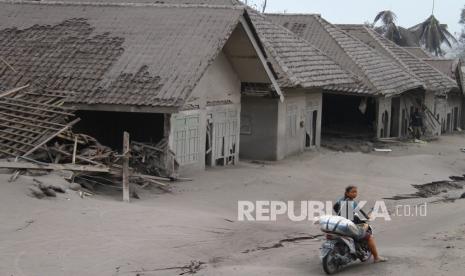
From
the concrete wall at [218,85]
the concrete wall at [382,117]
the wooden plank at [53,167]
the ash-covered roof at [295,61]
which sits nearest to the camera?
the wooden plank at [53,167]

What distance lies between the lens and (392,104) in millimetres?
36719

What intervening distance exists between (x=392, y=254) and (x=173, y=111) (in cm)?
794

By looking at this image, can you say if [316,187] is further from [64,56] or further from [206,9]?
[64,56]

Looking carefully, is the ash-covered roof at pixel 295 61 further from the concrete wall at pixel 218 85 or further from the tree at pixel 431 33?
the tree at pixel 431 33

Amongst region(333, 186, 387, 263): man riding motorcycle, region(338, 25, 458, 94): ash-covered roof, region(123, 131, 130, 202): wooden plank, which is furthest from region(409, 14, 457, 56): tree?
region(333, 186, 387, 263): man riding motorcycle

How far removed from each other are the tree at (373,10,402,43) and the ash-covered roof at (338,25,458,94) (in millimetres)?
26931

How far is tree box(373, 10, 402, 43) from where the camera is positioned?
6875 centimetres

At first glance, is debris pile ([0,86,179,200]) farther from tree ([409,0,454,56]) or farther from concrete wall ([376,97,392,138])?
tree ([409,0,454,56])

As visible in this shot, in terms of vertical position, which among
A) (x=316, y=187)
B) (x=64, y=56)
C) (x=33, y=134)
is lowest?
(x=316, y=187)

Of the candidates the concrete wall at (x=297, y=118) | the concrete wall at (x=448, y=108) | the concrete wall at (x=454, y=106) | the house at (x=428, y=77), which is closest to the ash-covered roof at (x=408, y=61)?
the house at (x=428, y=77)

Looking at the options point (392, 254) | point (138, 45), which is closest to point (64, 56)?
point (138, 45)

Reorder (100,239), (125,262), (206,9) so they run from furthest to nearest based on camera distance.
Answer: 1. (206,9)
2. (100,239)
3. (125,262)

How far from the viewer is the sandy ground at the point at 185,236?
10711 millimetres

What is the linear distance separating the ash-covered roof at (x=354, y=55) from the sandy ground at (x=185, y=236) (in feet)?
49.2
